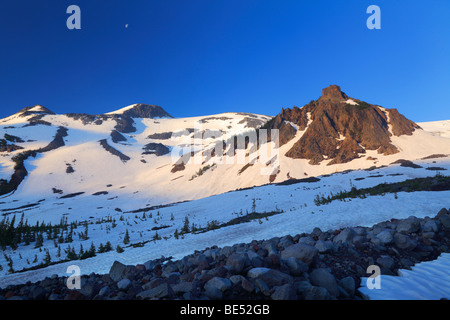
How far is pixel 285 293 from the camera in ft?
9.07

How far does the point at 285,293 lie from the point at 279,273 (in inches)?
16.6

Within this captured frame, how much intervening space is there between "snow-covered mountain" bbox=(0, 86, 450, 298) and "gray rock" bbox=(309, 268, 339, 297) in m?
5.64

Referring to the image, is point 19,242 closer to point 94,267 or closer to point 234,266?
point 94,267

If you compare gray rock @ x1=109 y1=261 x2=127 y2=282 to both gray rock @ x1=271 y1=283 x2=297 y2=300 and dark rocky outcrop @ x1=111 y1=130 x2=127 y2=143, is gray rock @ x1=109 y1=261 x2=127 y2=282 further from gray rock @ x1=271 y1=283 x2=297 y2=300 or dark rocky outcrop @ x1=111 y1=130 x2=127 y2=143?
dark rocky outcrop @ x1=111 y1=130 x2=127 y2=143

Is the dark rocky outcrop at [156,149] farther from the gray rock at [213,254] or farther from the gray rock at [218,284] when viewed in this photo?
the gray rock at [218,284]

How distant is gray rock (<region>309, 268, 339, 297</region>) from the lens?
3102 mm

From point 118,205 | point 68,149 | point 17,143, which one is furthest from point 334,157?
point 17,143

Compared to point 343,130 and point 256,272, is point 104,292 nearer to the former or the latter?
point 256,272

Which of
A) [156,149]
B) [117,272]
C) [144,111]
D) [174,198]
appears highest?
[144,111]

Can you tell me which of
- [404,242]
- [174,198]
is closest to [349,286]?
[404,242]

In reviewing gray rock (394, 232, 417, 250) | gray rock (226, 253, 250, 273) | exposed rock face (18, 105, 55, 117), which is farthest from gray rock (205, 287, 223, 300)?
exposed rock face (18, 105, 55, 117)
